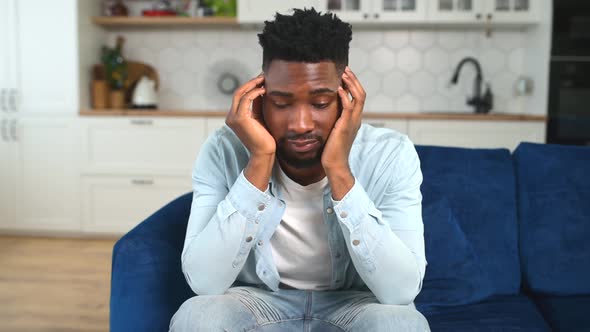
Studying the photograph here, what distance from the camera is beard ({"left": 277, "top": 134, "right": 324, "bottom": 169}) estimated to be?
52.1 inches

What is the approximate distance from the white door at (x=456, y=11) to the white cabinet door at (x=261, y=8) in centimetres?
73

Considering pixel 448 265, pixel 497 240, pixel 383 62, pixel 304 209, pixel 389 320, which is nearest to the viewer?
pixel 389 320

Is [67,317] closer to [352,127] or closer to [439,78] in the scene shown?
[352,127]

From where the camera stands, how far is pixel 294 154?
134 cm

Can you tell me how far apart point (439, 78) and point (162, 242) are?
10.9ft

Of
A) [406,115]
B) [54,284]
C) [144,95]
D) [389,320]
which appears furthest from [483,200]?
[144,95]

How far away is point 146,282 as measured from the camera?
1483 millimetres

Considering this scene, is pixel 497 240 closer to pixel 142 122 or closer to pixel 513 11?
pixel 513 11

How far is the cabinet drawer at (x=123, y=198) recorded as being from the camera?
13.7 feet

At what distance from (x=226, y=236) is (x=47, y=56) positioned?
3363 millimetres

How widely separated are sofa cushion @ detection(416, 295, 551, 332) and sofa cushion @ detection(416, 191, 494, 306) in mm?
29

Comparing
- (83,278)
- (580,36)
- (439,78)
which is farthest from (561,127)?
(83,278)

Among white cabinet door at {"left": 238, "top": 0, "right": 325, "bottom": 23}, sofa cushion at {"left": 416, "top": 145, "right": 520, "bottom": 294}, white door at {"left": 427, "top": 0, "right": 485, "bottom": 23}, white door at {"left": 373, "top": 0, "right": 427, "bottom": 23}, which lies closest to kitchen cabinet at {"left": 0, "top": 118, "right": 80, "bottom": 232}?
white cabinet door at {"left": 238, "top": 0, "right": 325, "bottom": 23}

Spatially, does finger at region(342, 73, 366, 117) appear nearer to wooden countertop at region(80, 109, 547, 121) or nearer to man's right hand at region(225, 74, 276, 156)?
man's right hand at region(225, 74, 276, 156)
